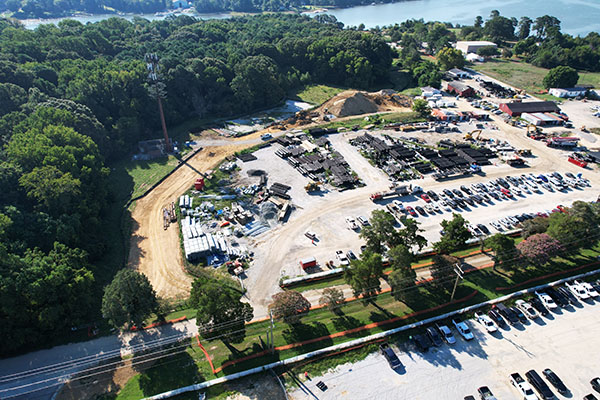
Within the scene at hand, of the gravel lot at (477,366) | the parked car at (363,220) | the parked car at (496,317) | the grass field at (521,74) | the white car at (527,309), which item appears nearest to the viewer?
the gravel lot at (477,366)

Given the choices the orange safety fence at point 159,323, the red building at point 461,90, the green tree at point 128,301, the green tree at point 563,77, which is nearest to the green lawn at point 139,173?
the orange safety fence at point 159,323

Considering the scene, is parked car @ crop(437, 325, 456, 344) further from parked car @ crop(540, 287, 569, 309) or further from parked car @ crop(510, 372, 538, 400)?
parked car @ crop(540, 287, 569, 309)

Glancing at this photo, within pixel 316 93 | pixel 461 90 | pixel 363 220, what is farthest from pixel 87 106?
pixel 461 90

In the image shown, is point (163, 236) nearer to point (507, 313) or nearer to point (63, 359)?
point (63, 359)

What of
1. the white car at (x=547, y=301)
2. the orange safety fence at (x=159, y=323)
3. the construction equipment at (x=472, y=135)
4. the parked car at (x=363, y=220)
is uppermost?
the construction equipment at (x=472, y=135)

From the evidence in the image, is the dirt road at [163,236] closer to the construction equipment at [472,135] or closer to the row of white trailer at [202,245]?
the row of white trailer at [202,245]

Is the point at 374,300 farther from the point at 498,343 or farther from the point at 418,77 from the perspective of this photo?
the point at 418,77

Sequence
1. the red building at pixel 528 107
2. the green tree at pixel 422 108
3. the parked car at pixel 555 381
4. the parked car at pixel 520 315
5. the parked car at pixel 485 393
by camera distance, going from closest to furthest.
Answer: the parked car at pixel 485 393 < the parked car at pixel 555 381 < the parked car at pixel 520 315 < the green tree at pixel 422 108 < the red building at pixel 528 107

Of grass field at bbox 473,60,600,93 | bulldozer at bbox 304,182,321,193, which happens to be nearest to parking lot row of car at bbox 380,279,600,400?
bulldozer at bbox 304,182,321,193
